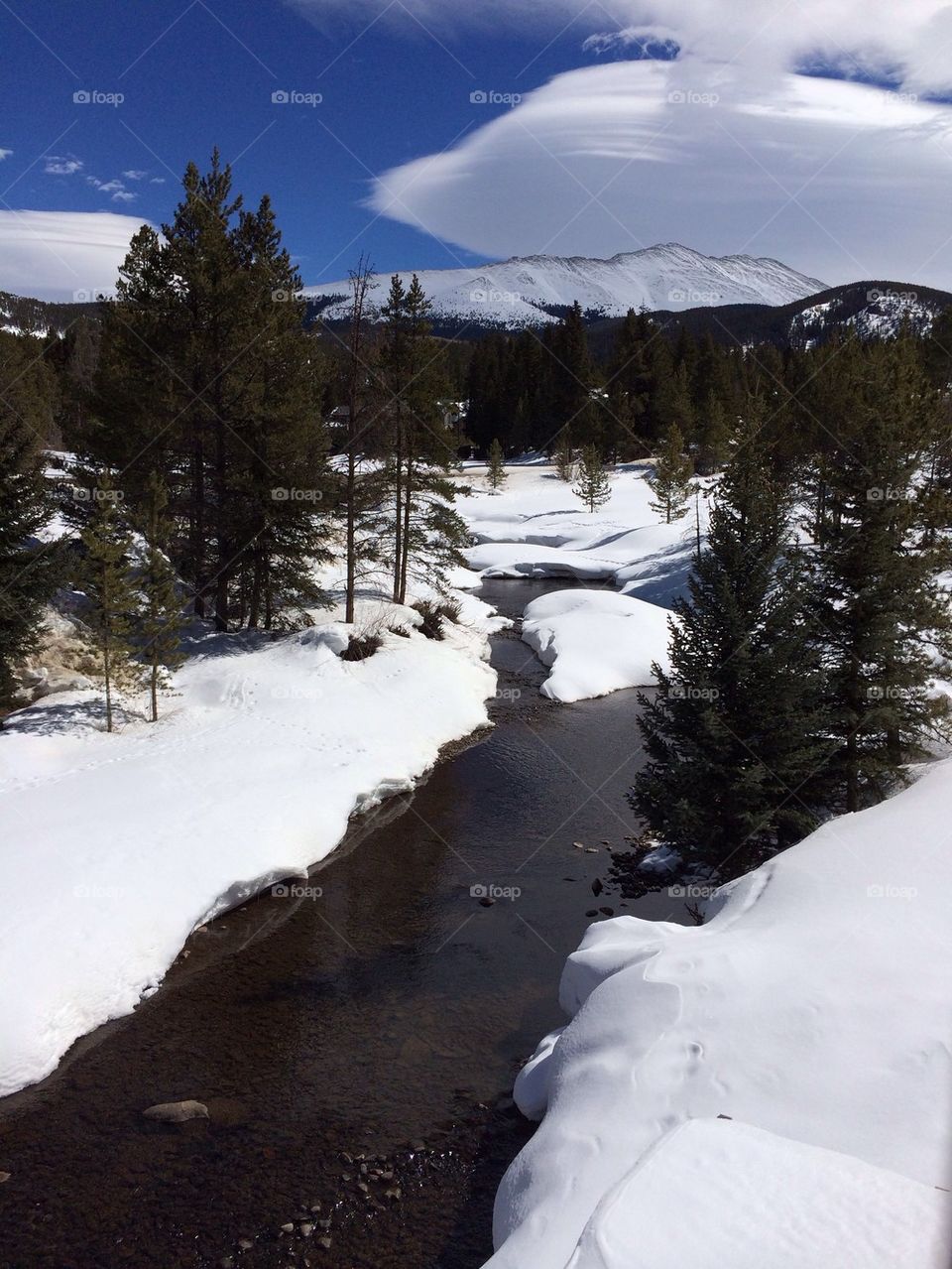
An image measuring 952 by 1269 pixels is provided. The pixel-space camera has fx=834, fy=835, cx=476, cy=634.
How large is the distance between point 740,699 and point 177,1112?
10.6 metres

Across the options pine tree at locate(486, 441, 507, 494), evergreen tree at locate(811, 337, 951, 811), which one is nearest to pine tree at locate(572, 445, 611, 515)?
pine tree at locate(486, 441, 507, 494)

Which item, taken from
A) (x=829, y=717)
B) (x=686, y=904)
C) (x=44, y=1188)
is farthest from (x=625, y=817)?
(x=44, y=1188)

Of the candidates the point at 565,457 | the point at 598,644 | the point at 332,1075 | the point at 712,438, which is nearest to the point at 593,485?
the point at 712,438

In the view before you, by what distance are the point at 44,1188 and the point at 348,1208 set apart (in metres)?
3.33

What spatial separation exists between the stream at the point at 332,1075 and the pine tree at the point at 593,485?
47.5 m

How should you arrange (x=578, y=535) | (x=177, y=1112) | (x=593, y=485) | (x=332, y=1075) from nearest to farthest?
(x=177, y=1112), (x=332, y=1075), (x=578, y=535), (x=593, y=485)

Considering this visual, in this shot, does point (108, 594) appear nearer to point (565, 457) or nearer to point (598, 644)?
point (598, 644)

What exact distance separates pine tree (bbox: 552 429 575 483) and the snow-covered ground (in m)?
0.98

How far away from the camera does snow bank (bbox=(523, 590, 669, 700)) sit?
29172 millimetres

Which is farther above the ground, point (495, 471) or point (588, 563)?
point (495, 471)

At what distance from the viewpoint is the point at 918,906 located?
399 inches

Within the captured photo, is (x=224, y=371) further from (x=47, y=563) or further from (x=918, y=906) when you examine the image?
(x=918, y=906)

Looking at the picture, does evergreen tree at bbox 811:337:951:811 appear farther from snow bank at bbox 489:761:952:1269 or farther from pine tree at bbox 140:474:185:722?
pine tree at bbox 140:474:185:722

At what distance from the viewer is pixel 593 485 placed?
208 ft
